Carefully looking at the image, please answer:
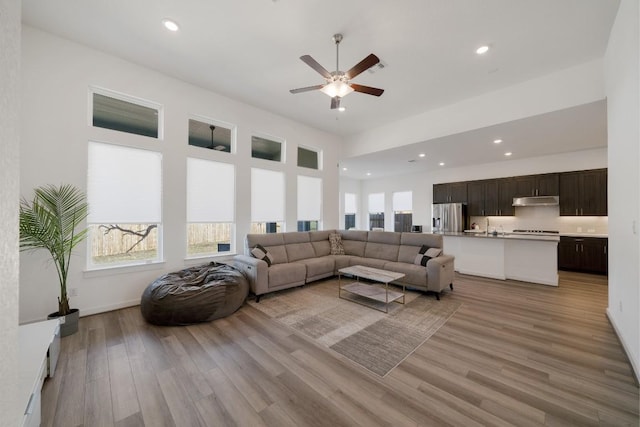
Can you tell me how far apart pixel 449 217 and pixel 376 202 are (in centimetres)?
318

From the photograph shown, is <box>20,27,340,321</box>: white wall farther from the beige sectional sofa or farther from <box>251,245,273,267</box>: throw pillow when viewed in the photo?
the beige sectional sofa

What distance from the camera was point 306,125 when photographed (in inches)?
239

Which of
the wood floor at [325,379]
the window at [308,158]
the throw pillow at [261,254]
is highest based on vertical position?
the window at [308,158]

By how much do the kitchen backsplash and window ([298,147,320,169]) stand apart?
17.7 feet

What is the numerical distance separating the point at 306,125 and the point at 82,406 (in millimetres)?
5701

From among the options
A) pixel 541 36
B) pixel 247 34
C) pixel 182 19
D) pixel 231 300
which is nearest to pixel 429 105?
pixel 541 36

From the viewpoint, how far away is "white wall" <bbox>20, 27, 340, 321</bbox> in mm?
3014

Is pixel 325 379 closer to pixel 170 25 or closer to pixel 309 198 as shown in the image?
pixel 170 25

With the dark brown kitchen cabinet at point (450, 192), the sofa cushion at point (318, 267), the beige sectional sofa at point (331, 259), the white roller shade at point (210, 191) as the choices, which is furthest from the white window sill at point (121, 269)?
the dark brown kitchen cabinet at point (450, 192)

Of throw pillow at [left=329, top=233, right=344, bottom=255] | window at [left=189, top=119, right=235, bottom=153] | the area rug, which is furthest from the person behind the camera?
throw pillow at [left=329, top=233, right=344, bottom=255]

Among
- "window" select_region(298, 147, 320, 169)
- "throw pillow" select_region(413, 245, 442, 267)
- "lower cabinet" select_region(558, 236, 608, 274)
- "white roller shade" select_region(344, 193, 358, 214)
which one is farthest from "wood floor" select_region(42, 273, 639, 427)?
"white roller shade" select_region(344, 193, 358, 214)

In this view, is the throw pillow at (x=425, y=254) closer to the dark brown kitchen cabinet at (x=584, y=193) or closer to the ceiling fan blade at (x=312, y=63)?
the ceiling fan blade at (x=312, y=63)

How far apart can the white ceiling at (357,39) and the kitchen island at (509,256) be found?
6.99 feet

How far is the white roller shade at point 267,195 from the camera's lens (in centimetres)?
520
